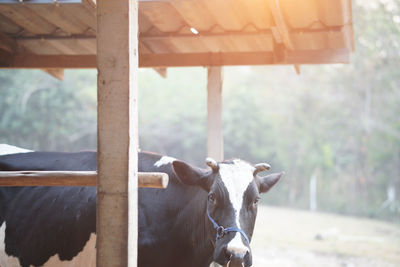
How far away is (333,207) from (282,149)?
4627 mm

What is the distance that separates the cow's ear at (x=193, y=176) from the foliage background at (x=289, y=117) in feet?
57.4

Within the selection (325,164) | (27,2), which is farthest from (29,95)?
(27,2)

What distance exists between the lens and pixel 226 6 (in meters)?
4.07

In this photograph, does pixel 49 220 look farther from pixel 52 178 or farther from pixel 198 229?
pixel 52 178

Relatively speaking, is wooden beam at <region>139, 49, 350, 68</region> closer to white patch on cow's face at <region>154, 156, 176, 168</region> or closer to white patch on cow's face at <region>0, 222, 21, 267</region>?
white patch on cow's face at <region>154, 156, 176, 168</region>

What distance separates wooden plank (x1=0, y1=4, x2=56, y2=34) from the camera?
4.12 metres

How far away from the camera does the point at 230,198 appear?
138 inches

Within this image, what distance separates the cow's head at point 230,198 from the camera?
3249 millimetres

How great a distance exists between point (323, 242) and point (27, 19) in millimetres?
10767

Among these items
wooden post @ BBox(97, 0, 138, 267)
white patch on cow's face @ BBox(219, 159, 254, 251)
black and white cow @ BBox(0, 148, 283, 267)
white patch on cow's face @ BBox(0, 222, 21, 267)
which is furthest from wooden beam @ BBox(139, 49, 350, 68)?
wooden post @ BBox(97, 0, 138, 267)

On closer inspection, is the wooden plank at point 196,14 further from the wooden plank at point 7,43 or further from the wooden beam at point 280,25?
the wooden plank at point 7,43

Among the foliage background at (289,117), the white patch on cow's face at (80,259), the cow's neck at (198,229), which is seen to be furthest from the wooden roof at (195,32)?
the foliage background at (289,117)

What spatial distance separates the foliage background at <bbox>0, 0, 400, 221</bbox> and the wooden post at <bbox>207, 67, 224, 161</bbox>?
638 inches

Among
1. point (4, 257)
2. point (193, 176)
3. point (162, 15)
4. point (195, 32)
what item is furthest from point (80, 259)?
point (195, 32)
